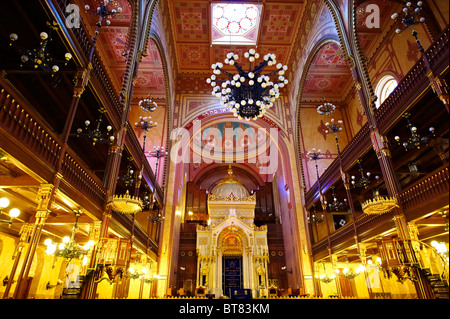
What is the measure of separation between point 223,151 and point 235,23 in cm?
1127

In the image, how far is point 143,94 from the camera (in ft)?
61.2

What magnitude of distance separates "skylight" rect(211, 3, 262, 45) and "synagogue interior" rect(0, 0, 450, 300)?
0.29 ft

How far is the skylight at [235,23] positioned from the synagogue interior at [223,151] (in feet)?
0.29

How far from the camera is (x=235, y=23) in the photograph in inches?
652

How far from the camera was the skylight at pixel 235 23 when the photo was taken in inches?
620

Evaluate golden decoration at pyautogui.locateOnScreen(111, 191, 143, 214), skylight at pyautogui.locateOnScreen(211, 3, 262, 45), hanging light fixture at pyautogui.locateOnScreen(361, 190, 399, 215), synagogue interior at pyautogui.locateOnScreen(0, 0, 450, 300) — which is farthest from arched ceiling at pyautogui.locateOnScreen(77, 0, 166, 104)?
hanging light fixture at pyautogui.locateOnScreen(361, 190, 399, 215)

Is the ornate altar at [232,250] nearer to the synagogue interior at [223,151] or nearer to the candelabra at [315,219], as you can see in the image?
the synagogue interior at [223,151]

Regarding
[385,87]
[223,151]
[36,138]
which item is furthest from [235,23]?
[36,138]

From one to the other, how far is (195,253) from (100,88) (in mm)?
14238

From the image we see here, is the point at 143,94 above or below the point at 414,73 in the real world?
above

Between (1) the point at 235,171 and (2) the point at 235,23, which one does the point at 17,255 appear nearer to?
(2) the point at 235,23

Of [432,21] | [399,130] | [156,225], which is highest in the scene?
[432,21]
